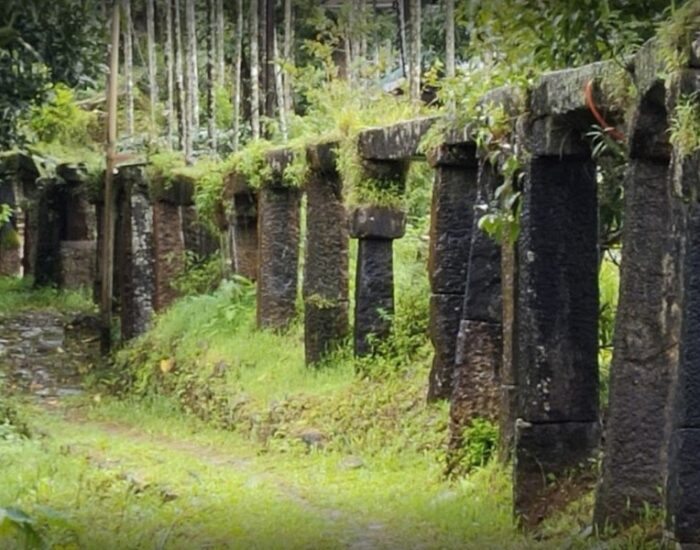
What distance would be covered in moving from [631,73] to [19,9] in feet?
22.9

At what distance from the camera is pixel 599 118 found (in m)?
8.09

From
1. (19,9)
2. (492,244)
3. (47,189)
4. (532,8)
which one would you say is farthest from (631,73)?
(47,189)

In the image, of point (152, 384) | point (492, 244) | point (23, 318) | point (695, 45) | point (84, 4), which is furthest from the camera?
point (23, 318)

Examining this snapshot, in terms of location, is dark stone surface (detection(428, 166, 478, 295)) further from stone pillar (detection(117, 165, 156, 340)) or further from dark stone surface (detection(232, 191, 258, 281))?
stone pillar (detection(117, 165, 156, 340))

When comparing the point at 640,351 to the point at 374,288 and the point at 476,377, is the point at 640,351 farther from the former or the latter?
the point at 374,288

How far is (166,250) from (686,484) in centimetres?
1569

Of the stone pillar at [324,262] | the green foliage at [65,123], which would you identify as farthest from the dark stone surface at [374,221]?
the green foliage at [65,123]

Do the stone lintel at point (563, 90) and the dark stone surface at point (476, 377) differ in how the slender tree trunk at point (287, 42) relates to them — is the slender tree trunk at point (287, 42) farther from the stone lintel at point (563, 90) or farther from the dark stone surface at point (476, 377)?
the stone lintel at point (563, 90)

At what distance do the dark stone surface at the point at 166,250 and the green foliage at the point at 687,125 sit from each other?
Answer: 15481 millimetres

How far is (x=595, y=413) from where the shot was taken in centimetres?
898

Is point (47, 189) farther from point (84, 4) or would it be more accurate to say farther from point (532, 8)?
point (532, 8)

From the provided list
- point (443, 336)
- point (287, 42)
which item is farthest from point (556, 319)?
point (287, 42)

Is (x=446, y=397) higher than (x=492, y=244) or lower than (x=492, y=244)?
lower

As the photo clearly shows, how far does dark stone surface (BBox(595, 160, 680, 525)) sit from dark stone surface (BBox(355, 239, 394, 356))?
714 cm
